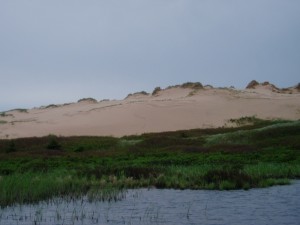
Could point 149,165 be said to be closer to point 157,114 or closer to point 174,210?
point 174,210

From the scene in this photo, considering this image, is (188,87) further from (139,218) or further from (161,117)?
(139,218)

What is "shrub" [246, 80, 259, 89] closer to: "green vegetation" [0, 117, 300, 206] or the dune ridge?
the dune ridge

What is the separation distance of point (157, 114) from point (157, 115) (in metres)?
0.34

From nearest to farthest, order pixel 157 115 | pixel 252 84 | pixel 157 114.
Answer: pixel 157 115 → pixel 157 114 → pixel 252 84

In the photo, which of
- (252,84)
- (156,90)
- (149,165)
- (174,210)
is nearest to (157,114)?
(156,90)

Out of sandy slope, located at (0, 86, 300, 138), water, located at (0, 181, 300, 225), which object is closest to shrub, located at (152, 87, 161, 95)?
sandy slope, located at (0, 86, 300, 138)

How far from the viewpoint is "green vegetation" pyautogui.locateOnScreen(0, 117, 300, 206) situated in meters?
19.9

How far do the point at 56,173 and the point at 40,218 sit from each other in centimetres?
831

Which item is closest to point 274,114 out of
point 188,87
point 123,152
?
point 188,87

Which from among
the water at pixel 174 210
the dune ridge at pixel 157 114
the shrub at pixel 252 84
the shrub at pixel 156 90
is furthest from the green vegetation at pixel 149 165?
the shrub at pixel 252 84

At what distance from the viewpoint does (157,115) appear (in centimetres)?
6631

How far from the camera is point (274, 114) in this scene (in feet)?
216

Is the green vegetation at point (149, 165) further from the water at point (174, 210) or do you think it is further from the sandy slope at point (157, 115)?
the sandy slope at point (157, 115)

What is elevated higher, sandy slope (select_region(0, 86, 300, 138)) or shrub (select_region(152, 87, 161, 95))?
shrub (select_region(152, 87, 161, 95))
